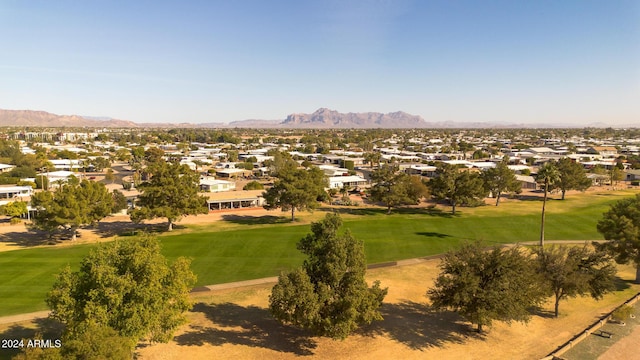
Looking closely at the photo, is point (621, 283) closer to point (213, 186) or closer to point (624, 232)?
point (624, 232)

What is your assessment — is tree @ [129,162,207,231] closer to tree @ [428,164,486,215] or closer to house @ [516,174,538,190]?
tree @ [428,164,486,215]

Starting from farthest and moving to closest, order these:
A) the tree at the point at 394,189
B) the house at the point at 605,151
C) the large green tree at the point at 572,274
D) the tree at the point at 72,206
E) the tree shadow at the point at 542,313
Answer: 1. the house at the point at 605,151
2. the tree at the point at 394,189
3. the tree at the point at 72,206
4. the tree shadow at the point at 542,313
5. the large green tree at the point at 572,274

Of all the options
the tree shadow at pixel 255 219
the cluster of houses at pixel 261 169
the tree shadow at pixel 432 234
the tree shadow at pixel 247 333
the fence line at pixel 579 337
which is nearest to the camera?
the fence line at pixel 579 337

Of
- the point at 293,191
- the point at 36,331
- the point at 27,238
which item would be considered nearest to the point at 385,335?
the point at 36,331

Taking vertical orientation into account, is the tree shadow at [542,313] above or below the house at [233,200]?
below

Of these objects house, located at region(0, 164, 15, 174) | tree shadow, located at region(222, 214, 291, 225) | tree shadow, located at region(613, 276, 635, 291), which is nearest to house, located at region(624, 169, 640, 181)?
tree shadow, located at region(613, 276, 635, 291)

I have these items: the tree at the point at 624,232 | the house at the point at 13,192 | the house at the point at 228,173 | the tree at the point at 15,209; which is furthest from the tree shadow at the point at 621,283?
the house at the point at 13,192

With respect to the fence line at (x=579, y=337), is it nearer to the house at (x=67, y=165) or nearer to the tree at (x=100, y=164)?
the house at (x=67, y=165)
